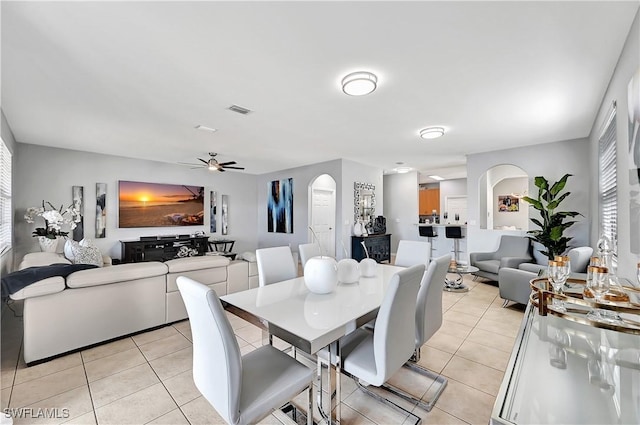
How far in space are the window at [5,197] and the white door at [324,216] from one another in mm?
5247

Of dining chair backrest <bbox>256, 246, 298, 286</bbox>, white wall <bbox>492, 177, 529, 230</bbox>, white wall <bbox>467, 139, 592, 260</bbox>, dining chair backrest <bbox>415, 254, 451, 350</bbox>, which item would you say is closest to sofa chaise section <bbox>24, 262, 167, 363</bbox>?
dining chair backrest <bbox>256, 246, 298, 286</bbox>

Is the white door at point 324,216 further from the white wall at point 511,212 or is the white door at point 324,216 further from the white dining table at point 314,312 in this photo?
the white wall at point 511,212

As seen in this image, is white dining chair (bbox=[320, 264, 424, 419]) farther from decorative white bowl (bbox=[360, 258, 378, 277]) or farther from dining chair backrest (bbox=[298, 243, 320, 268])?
dining chair backrest (bbox=[298, 243, 320, 268])

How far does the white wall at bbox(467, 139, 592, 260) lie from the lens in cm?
438

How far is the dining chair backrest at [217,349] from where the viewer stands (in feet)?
3.90

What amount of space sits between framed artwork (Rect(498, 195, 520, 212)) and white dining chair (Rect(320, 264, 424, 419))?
8390 millimetres

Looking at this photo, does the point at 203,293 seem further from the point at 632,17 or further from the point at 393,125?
the point at 393,125

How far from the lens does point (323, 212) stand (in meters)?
7.50

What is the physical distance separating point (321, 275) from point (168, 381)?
Result: 4.91 feet

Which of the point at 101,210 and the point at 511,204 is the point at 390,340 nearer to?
the point at 101,210

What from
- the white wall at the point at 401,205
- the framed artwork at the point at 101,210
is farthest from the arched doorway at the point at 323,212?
the framed artwork at the point at 101,210

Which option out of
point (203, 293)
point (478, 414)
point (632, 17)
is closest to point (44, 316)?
point (203, 293)

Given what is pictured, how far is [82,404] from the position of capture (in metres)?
1.88

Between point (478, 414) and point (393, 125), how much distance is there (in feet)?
10.5
